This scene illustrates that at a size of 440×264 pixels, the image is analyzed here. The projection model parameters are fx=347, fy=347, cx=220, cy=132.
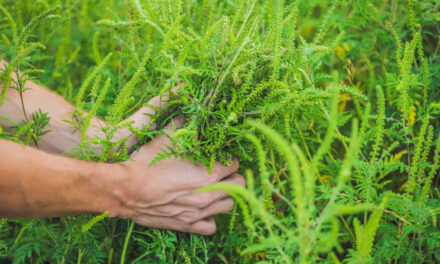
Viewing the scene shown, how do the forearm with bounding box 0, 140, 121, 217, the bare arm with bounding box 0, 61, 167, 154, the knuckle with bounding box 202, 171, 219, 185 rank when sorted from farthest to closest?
the bare arm with bounding box 0, 61, 167, 154, the knuckle with bounding box 202, 171, 219, 185, the forearm with bounding box 0, 140, 121, 217

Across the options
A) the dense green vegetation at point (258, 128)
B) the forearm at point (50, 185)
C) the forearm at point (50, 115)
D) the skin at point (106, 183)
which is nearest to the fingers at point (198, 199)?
the skin at point (106, 183)

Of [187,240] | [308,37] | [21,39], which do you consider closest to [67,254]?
[187,240]

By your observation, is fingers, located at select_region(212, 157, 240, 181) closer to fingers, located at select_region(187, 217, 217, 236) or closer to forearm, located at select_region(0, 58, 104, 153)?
fingers, located at select_region(187, 217, 217, 236)

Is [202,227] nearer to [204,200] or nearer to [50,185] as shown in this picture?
[204,200]

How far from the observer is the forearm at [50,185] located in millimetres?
930

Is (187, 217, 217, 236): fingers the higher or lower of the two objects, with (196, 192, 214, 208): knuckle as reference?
lower

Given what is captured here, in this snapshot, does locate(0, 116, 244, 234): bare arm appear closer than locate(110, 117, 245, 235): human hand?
Yes

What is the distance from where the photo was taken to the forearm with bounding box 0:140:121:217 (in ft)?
3.05

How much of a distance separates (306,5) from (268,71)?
0.59 m

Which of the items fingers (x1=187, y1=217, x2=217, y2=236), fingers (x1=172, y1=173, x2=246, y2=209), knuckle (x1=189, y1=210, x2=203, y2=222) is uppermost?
fingers (x1=172, y1=173, x2=246, y2=209)

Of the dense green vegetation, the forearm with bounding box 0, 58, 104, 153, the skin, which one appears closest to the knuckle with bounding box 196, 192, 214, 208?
the skin

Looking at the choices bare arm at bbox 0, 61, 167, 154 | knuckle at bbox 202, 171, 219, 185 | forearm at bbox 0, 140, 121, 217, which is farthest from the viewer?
bare arm at bbox 0, 61, 167, 154

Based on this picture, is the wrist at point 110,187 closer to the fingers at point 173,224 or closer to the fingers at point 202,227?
the fingers at point 173,224

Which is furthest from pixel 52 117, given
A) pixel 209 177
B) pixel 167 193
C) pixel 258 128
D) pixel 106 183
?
pixel 258 128
